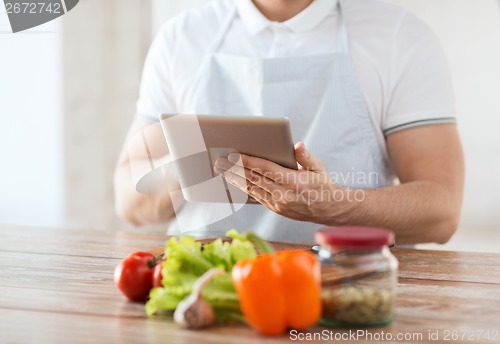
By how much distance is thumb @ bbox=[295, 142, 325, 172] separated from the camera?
1597 millimetres

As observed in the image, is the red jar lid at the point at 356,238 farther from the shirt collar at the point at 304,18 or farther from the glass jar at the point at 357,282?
the shirt collar at the point at 304,18

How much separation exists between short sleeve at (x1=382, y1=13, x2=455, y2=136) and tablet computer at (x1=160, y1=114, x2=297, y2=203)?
1.88 ft

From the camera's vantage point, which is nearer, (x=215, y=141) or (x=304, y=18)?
(x=215, y=141)

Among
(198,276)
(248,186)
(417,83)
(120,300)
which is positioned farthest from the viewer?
(417,83)

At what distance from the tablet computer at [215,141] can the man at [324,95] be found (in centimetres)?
30

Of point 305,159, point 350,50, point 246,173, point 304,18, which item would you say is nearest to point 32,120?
point 304,18

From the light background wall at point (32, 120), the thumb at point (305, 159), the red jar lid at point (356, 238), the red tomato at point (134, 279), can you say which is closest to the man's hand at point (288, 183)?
the thumb at point (305, 159)

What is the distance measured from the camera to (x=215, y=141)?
1575 millimetres

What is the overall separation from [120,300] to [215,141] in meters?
0.43

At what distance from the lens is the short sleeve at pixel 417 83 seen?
6.70 feet

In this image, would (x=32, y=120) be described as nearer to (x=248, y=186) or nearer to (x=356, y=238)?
(x=248, y=186)

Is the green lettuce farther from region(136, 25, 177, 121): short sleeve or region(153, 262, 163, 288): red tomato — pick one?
region(136, 25, 177, 121): short sleeve

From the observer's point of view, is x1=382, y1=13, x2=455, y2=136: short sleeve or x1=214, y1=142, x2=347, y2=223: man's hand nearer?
x1=214, y1=142, x2=347, y2=223: man's hand

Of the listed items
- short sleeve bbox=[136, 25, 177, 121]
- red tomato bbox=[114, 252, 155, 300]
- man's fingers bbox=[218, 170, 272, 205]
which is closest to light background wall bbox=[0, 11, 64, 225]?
short sleeve bbox=[136, 25, 177, 121]
